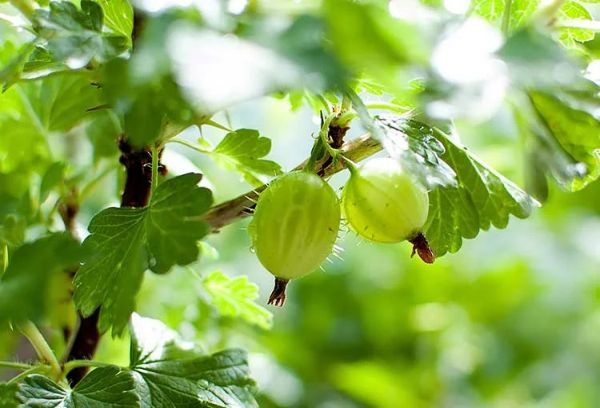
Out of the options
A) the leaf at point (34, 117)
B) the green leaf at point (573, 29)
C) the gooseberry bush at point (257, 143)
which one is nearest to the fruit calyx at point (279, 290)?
the gooseberry bush at point (257, 143)

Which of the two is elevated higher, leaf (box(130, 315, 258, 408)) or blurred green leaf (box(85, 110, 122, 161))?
leaf (box(130, 315, 258, 408))

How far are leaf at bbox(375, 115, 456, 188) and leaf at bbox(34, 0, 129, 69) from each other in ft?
0.67

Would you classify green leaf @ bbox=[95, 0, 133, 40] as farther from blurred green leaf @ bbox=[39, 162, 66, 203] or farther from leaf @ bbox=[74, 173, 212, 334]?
blurred green leaf @ bbox=[39, 162, 66, 203]

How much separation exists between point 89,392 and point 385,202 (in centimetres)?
28

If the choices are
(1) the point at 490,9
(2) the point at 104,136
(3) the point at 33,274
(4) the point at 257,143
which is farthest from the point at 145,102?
(2) the point at 104,136

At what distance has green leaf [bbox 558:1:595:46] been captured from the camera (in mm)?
742

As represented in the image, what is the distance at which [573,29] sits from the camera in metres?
0.75

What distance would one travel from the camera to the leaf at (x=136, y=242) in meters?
0.61

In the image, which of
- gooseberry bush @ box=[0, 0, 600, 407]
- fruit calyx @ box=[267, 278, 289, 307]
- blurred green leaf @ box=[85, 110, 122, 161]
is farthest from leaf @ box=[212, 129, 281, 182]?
blurred green leaf @ box=[85, 110, 122, 161]

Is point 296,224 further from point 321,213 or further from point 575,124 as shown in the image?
point 575,124

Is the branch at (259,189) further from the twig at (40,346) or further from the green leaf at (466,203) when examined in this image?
the twig at (40,346)

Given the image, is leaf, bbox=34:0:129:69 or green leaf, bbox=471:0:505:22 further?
green leaf, bbox=471:0:505:22

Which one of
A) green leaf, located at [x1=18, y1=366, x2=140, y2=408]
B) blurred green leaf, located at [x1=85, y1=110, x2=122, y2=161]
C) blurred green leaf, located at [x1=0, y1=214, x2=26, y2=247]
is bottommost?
blurred green leaf, located at [x1=85, y1=110, x2=122, y2=161]

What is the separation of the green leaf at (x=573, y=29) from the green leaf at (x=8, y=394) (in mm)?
536
